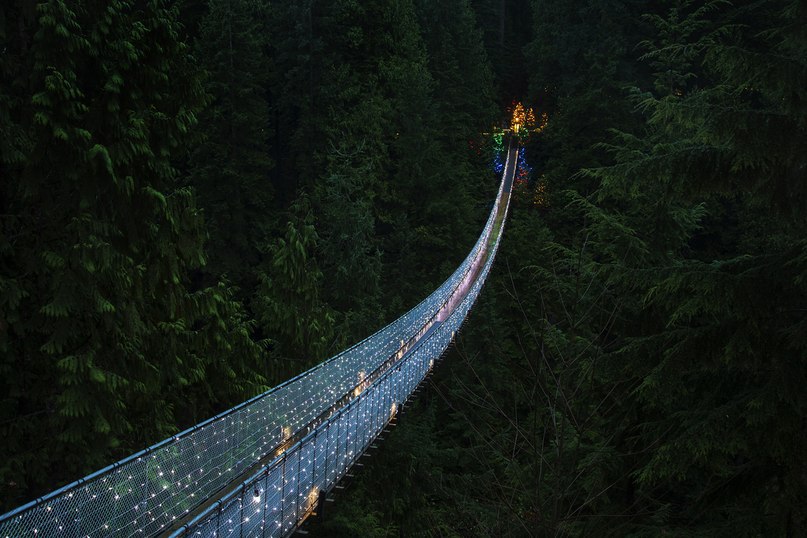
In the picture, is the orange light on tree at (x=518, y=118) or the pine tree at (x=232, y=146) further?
the orange light on tree at (x=518, y=118)

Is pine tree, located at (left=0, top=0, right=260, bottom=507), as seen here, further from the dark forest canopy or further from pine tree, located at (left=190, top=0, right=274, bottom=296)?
pine tree, located at (left=190, top=0, right=274, bottom=296)

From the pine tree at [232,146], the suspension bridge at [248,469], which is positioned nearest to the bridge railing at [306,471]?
the suspension bridge at [248,469]

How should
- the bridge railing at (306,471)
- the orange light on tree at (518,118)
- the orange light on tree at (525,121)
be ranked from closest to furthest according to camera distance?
1. the bridge railing at (306,471)
2. the orange light on tree at (525,121)
3. the orange light on tree at (518,118)

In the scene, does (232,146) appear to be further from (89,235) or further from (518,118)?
(518,118)

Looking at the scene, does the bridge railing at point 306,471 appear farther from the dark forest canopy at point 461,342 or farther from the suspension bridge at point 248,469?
the dark forest canopy at point 461,342

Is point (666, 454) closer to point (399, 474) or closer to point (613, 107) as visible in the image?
point (399, 474)

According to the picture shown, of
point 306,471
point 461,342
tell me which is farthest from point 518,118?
point 306,471

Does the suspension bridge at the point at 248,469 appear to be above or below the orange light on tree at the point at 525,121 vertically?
below

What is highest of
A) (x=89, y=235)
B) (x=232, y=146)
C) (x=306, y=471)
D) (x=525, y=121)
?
(x=525, y=121)
